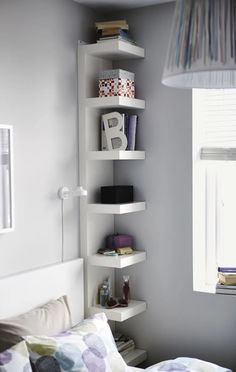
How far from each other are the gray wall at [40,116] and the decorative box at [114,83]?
17cm

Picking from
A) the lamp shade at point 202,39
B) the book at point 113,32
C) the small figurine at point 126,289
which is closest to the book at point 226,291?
the small figurine at point 126,289

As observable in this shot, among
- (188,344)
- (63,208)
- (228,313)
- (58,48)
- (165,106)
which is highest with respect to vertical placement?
(58,48)

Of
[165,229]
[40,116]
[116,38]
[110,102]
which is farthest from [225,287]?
[116,38]

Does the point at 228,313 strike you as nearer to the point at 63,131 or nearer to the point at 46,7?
the point at 63,131

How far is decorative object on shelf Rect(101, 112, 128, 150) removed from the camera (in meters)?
3.44

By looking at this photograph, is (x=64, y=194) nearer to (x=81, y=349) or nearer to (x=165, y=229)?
(x=165, y=229)

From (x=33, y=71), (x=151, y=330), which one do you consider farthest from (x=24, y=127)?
(x=151, y=330)

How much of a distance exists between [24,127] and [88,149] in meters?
0.55

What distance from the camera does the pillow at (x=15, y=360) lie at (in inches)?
90.0

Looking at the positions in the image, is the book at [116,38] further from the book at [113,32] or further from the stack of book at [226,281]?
the stack of book at [226,281]

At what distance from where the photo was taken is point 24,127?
118 inches

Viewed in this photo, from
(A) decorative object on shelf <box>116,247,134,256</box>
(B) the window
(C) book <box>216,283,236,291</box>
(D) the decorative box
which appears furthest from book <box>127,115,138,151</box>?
(C) book <box>216,283,236,291</box>

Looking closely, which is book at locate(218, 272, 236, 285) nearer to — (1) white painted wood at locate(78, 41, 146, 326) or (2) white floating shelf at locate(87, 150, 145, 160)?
(1) white painted wood at locate(78, 41, 146, 326)

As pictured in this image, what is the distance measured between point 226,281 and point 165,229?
497 mm
